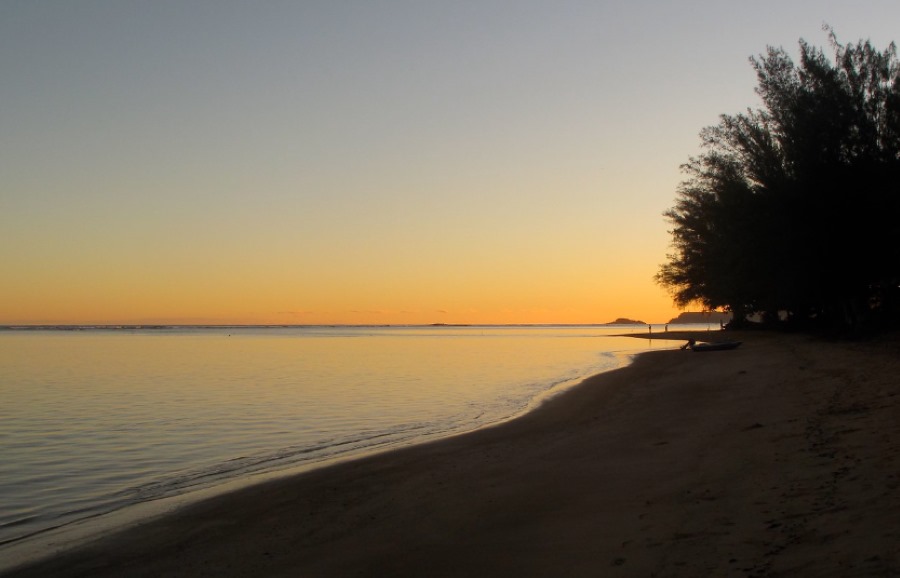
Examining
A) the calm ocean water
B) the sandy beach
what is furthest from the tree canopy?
the sandy beach

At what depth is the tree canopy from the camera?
33.5m

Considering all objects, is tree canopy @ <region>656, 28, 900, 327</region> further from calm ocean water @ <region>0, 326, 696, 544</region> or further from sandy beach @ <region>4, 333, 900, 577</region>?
sandy beach @ <region>4, 333, 900, 577</region>

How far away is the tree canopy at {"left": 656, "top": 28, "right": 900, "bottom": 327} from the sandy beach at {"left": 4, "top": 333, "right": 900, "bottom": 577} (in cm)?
2153

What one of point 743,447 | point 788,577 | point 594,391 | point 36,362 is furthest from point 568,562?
point 36,362

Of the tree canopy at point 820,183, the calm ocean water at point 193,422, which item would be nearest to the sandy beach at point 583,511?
the calm ocean water at point 193,422

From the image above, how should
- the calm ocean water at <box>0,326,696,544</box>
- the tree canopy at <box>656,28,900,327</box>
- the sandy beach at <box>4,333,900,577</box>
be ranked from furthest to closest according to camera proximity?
the tree canopy at <box>656,28,900,327</box>, the calm ocean water at <box>0,326,696,544</box>, the sandy beach at <box>4,333,900,577</box>

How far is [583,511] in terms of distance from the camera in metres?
9.05

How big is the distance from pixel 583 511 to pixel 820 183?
1236 inches

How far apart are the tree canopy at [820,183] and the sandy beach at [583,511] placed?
848 inches

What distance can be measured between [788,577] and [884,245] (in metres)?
35.3

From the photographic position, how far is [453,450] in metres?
15.2

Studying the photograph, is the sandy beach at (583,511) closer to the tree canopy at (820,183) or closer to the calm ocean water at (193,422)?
the calm ocean water at (193,422)

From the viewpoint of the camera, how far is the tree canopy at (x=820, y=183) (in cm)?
3353

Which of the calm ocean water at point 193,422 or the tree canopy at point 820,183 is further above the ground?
the tree canopy at point 820,183
